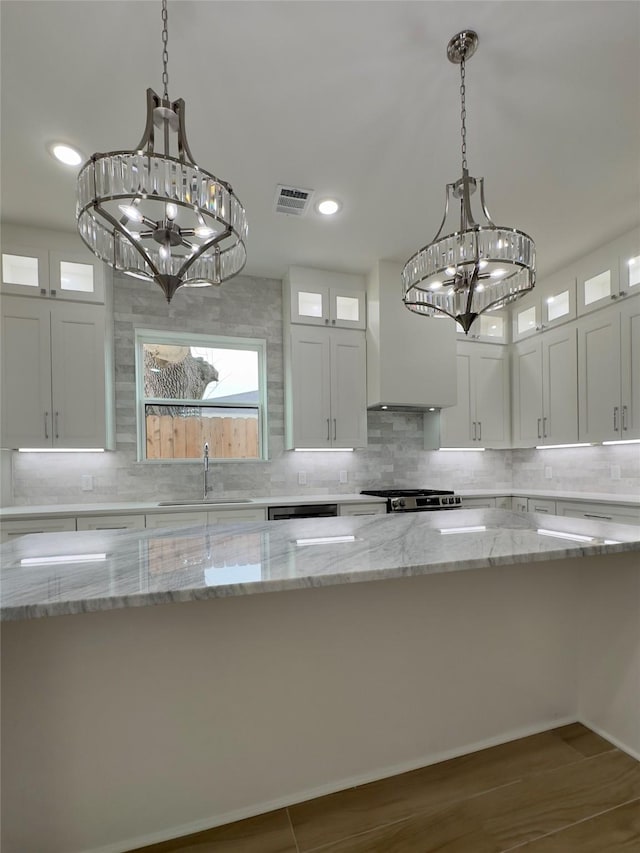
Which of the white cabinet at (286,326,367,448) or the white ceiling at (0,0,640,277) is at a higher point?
the white ceiling at (0,0,640,277)

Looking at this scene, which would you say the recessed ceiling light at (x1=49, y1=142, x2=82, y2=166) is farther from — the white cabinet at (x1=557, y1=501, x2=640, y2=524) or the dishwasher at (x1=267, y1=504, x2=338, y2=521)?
the white cabinet at (x1=557, y1=501, x2=640, y2=524)

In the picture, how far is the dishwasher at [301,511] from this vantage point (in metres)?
3.47

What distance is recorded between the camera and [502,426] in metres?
4.74

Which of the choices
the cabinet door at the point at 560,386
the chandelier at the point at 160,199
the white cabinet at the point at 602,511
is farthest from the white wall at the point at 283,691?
the cabinet door at the point at 560,386

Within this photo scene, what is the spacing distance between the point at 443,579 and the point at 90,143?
2.98 m

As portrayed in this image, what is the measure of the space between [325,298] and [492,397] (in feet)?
7.16

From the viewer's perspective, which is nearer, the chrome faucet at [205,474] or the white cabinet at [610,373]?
the white cabinet at [610,373]

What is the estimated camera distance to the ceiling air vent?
2.88 meters

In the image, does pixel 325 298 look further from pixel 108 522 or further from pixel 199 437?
pixel 108 522

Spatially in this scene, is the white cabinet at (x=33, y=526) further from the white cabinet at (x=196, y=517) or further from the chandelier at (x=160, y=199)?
the chandelier at (x=160, y=199)

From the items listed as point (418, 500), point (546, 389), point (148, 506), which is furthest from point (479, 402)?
point (148, 506)

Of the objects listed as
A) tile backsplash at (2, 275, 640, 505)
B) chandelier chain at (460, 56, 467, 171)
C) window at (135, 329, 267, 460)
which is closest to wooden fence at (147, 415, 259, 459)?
window at (135, 329, 267, 460)

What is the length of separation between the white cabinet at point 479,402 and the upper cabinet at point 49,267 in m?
3.49

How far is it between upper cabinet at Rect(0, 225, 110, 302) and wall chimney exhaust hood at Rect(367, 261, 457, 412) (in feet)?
7.86
